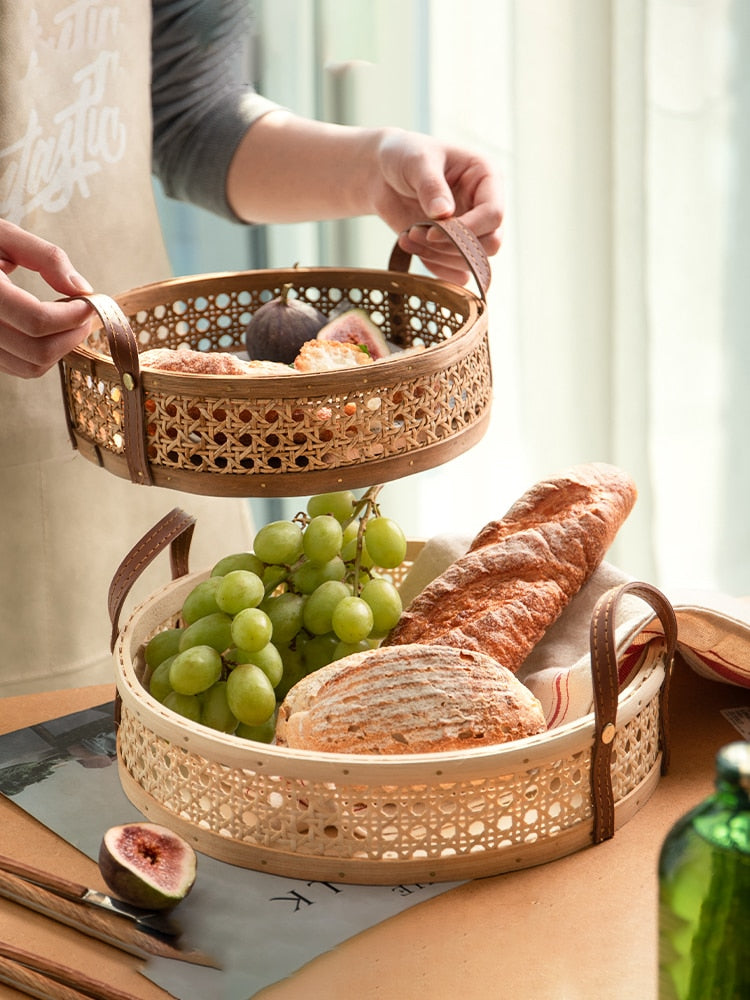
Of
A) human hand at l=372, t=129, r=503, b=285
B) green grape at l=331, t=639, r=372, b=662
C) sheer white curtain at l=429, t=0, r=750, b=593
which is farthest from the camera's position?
sheer white curtain at l=429, t=0, r=750, b=593

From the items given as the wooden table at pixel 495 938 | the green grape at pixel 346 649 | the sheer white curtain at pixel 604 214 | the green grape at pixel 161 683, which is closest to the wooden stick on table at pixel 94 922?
the wooden table at pixel 495 938

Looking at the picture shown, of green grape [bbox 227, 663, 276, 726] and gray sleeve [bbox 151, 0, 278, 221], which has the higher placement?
gray sleeve [bbox 151, 0, 278, 221]

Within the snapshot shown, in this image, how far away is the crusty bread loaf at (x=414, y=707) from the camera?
87cm

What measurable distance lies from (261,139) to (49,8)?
306 mm

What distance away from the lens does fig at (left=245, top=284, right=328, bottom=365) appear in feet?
3.59

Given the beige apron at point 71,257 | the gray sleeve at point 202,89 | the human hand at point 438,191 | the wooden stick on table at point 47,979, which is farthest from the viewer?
the gray sleeve at point 202,89

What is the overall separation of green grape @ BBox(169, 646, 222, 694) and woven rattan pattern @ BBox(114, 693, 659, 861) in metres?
0.07

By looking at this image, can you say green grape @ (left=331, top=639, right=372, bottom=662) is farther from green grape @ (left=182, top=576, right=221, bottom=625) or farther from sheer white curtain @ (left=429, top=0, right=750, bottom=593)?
sheer white curtain @ (left=429, top=0, right=750, bottom=593)

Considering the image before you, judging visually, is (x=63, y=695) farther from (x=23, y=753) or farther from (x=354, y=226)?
(x=354, y=226)

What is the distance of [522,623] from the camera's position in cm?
104

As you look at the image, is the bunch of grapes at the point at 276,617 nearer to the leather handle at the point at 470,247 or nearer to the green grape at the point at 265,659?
the green grape at the point at 265,659

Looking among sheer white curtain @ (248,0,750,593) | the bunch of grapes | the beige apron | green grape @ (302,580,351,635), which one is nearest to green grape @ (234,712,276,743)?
the bunch of grapes

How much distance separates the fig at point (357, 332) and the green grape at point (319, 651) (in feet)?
0.90

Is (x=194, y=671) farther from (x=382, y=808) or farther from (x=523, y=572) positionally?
(x=523, y=572)
